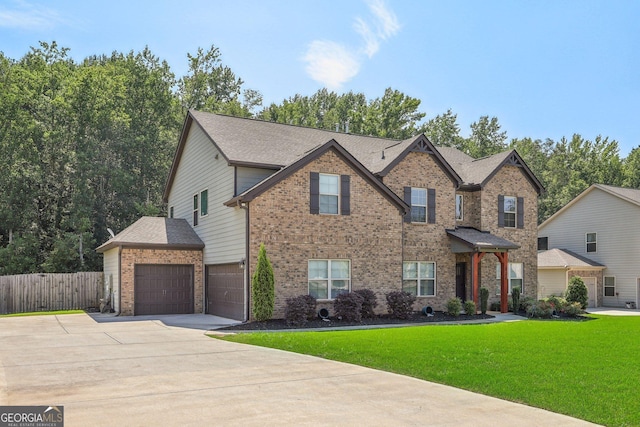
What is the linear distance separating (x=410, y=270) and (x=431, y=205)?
3.06 meters

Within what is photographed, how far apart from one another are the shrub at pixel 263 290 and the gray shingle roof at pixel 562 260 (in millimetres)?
20372

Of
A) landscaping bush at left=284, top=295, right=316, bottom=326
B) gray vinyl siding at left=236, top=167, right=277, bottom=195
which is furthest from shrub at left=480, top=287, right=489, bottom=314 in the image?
gray vinyl siding at left=236, top=167, right=277, bottom=195

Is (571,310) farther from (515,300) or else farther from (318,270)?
(318,270)

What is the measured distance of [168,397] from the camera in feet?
25.8

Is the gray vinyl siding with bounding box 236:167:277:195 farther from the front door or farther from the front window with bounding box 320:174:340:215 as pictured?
the front door

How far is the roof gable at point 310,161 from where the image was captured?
63.6ft

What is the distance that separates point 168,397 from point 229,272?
1350 centimetres

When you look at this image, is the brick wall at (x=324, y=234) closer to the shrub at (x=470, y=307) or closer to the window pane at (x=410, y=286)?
the window pane at (x=410, y=286)

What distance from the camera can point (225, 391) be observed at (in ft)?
27.3

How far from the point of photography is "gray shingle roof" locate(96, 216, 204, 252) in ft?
73.6

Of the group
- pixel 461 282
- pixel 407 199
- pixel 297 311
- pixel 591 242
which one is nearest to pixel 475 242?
pixel 461 282

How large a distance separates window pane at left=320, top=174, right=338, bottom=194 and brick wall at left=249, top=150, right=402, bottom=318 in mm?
227

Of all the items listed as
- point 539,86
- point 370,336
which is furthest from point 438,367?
point 539,86

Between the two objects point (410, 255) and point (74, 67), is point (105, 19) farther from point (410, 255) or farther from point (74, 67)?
point (74, 67)
